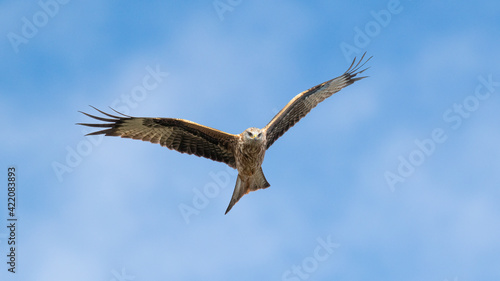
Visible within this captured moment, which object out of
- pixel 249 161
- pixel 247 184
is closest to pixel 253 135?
pixel 249 161

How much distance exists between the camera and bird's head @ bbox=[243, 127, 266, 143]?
10.2 metres

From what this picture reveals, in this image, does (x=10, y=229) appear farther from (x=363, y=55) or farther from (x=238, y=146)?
(x=363, y=55)

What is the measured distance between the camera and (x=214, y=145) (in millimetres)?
11062

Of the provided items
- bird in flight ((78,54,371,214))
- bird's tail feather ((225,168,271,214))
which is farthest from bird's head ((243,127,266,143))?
bird's tail feather ((225,168,271,214))

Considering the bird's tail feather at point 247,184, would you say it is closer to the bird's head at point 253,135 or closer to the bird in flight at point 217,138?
the bird in flight at point 217,138

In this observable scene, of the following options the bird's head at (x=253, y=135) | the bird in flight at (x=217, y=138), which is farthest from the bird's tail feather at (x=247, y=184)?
the bird's head at (x=253, y=135)

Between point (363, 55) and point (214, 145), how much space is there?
3.93 meters

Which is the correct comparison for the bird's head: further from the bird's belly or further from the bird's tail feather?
the bird's tail feather

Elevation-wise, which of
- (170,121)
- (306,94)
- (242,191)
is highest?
(170,121)

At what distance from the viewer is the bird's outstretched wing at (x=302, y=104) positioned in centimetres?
1111

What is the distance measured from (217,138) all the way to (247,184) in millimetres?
1085

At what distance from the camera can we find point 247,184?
11.1 metres

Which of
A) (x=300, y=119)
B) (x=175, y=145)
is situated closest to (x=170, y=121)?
(x=175, y=145)

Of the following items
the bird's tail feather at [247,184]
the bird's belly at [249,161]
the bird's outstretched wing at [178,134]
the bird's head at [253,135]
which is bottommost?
the bird's tail feather at [247,184]
